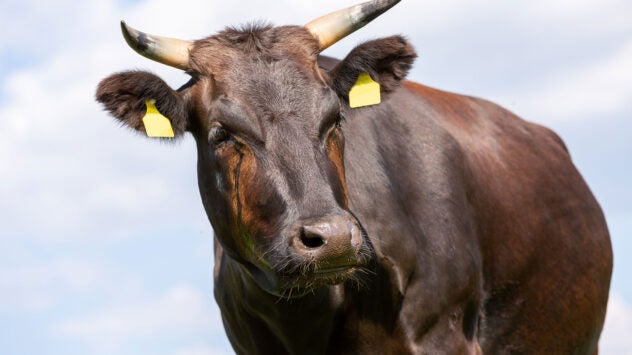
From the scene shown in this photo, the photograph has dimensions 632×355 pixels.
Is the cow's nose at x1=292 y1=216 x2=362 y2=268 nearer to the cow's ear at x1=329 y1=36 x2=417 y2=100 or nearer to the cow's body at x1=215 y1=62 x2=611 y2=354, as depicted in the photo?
the cow's body at x1=215 y1=62 x2=611 y2=354

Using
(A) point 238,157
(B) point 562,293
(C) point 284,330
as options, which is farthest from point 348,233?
(B) point 562,293

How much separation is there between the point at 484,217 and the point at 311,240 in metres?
3.01

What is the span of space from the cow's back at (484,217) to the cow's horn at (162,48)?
1411 millimetres

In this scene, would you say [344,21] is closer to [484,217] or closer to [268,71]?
[268,71]

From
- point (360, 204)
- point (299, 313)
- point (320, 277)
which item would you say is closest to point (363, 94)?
point (360, 204)

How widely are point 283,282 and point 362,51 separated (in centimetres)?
202

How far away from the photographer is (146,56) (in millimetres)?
9031

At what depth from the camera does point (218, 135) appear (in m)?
8.55

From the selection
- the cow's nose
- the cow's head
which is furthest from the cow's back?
the cow's nose

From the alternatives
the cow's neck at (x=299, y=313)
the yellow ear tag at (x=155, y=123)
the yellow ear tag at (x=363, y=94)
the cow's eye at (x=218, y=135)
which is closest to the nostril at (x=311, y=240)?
the cow's eye at (x=218, y=135)

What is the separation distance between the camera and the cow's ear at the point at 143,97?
8.93 meters

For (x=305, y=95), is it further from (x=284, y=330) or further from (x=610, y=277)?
(x=610, y=277)

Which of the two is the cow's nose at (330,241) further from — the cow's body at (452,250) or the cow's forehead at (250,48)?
the cow's forehead at (250,48)

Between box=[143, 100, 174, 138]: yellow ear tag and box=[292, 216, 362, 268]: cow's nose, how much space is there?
1587 millimetres
